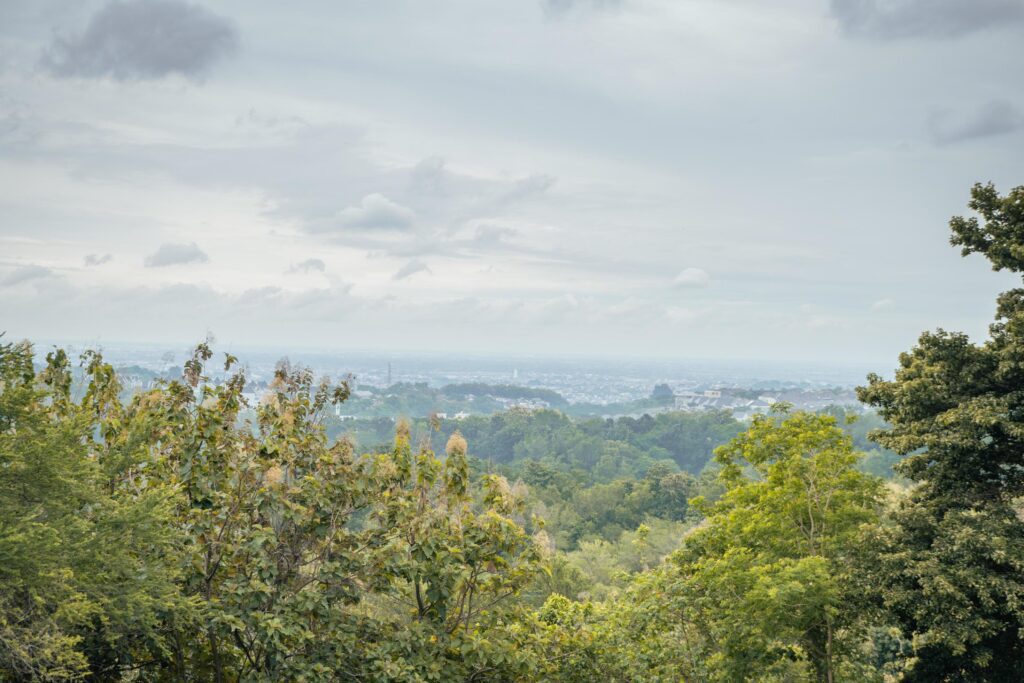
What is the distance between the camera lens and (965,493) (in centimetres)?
1113

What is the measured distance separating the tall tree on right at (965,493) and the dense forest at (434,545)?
1.5 inches

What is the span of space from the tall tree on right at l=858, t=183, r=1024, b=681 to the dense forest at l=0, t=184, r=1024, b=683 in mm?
37

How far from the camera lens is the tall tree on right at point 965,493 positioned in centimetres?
992

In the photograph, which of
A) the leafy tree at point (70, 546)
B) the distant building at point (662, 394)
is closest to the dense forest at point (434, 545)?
the leafy tree at point (70, 546)

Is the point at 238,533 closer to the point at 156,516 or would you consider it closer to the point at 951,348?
the point at 156,516

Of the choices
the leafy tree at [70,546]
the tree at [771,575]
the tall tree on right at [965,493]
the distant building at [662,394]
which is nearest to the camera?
the leafy tree at [70,546]

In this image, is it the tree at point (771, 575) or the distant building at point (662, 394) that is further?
the distant building at point (662, 394)

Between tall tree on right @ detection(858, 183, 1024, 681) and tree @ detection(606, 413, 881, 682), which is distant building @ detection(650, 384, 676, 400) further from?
tall tree on right @ detection(858, 183, 1024, 681)

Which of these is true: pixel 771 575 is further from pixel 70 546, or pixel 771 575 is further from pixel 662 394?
pixel 662 394

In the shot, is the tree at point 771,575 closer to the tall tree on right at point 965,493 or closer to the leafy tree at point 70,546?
the tall tree on right at point 965,493

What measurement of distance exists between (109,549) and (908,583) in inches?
397

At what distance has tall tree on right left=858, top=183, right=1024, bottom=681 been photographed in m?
9.92

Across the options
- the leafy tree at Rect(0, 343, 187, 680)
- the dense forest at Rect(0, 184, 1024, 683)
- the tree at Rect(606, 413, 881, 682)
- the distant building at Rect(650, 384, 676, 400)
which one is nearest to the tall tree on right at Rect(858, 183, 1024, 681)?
the dense forest at Rect(0, 184, 1024, 683)

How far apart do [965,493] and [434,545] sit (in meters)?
8.26
